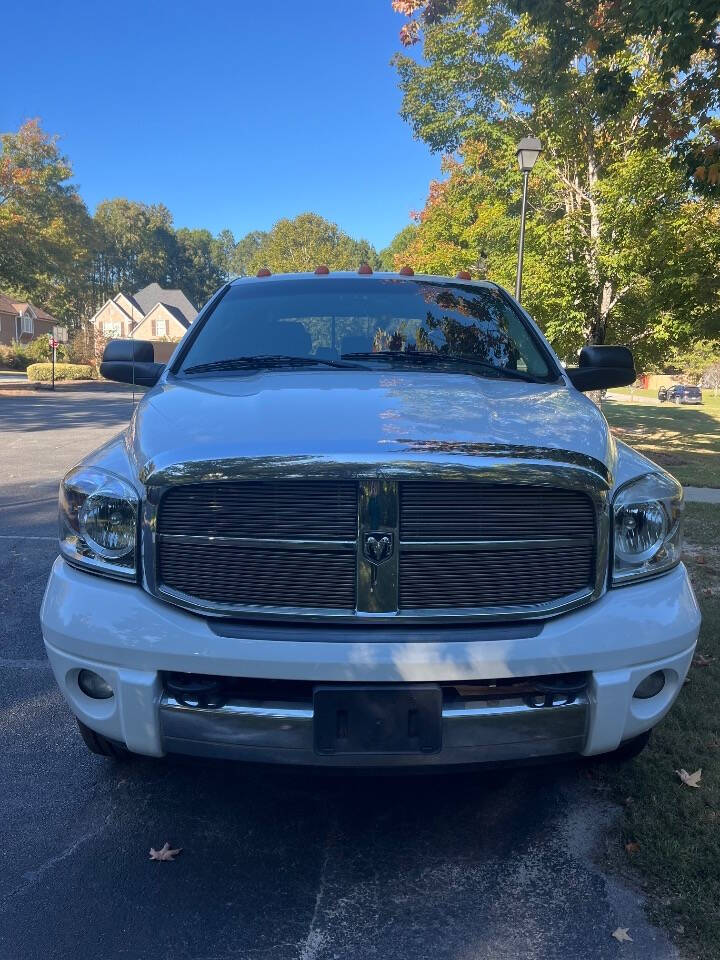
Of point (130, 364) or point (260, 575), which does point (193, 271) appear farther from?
point (260, 575)

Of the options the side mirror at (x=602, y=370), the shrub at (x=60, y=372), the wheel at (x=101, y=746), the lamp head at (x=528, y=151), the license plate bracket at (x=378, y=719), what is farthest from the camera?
the shrub at (x=60, y=372)

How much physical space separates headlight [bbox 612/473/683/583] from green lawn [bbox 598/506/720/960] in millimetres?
908

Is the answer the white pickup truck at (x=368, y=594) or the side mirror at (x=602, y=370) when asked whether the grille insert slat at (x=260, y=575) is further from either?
the side mirror at (x=602, y=370)

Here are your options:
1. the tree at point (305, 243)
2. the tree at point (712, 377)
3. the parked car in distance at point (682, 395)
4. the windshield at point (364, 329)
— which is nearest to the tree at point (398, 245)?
the tree at point (305, 243)

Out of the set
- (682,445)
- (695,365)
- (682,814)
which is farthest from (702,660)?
(695,365)

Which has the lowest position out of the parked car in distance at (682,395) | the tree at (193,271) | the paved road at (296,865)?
the parked car in distance at (682,395)

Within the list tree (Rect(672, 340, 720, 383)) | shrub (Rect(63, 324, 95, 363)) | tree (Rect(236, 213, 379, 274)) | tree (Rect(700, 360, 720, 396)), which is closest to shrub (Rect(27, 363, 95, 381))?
shrub (Rect(63, 324, 95, 363))

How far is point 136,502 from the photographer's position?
2143mm

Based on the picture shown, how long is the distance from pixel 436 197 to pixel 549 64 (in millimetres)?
17867

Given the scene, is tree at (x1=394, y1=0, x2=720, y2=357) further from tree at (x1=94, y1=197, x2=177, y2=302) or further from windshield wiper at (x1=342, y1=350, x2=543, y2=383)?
tree at (x1=94, y1=197, x2=177, y2=302)

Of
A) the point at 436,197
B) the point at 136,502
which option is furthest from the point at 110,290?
the point at 136,502

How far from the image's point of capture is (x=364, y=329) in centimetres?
340

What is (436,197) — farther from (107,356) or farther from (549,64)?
(107,356)

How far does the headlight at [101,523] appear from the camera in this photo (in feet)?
7.14
